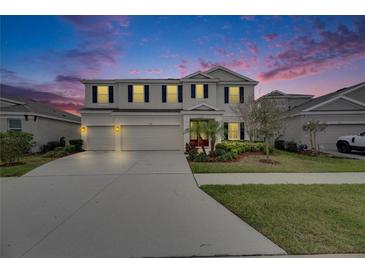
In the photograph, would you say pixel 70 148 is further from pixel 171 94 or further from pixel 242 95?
pixel 242 95

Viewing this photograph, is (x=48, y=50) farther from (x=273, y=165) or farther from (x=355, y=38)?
(x=355, y=38)

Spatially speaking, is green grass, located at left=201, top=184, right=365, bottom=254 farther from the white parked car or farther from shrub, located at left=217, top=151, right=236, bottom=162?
the white parked car

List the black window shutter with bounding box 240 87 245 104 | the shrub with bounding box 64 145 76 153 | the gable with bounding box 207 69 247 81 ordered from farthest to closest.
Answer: the gable with bounding box 207 69 247 81 → the black window shutter with bounding box 240 87 245 104 → the shrub with bounding box 64 145 76 153

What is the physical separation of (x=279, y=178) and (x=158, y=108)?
12846 millimetres

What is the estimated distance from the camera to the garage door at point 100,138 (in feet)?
51.9

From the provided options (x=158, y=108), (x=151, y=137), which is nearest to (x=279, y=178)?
(x=151, y=137)

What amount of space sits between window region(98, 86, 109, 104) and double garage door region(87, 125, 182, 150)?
3.03 meters

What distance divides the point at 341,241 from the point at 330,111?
579 inches

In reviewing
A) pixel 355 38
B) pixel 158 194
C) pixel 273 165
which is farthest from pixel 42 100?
pixel 355 38

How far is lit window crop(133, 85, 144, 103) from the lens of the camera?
17438 millimetres

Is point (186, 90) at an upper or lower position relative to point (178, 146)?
upper

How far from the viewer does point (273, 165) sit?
900 cm

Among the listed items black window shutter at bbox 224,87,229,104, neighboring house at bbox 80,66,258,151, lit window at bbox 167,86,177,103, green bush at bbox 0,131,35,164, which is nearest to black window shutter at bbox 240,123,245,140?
neighboring house at bbox 80,66,258,151

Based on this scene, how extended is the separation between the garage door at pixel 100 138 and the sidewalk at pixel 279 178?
1100 centimetres
